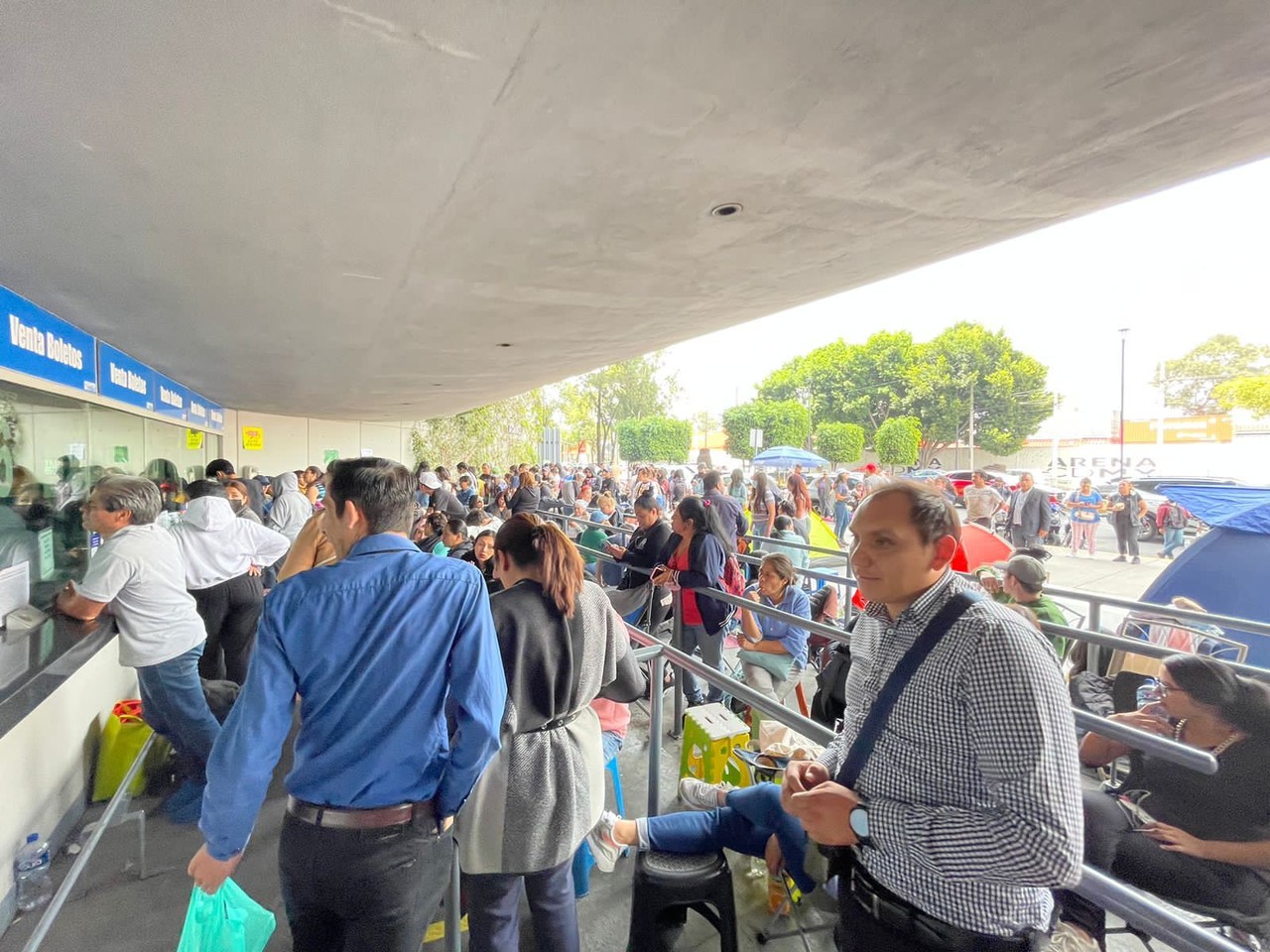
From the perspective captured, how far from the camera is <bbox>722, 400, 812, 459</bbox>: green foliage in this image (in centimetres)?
4419

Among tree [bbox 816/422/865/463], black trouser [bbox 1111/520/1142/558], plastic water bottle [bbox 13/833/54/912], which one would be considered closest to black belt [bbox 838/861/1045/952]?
plastic water bottle [bbox 13/833/54/912]

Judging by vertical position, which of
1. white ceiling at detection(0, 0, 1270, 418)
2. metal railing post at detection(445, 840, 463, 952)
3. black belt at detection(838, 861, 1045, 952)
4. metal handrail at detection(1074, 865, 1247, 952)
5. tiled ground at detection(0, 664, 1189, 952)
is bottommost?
tiled ground at detection(0, 664, 1189, 952)

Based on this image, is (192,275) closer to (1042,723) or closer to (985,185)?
(985,185)

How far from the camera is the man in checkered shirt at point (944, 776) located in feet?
3.71

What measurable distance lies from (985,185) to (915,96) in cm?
100

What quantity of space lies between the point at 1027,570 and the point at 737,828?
2.83m

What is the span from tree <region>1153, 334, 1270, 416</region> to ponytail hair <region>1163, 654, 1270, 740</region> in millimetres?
56751

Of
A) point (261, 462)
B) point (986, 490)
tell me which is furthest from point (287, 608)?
point (261, 462)

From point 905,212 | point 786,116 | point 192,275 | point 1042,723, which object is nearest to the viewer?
point 1042,723

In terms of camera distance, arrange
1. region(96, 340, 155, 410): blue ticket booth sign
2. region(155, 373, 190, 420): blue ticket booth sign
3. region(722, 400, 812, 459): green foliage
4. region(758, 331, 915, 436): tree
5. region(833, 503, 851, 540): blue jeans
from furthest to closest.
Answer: region(722, 400, 812, 459): green foliage → region(758, 331, 915, 436): tree → region(833, 503, 851, 540): blue jeans → region(155, 373, 190, 420): blue ticket booth sign → region(96, 340, 155, 410): blue ticket booth sign

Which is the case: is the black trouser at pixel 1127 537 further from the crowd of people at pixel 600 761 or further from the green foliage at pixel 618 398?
the green foliage at pixel 618 398

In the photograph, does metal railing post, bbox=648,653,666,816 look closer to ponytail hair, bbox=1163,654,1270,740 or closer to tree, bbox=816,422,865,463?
ponytail hair, bbox=1163,654,1270,740

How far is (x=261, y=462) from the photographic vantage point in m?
16.3

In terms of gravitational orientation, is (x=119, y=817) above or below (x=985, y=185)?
below
